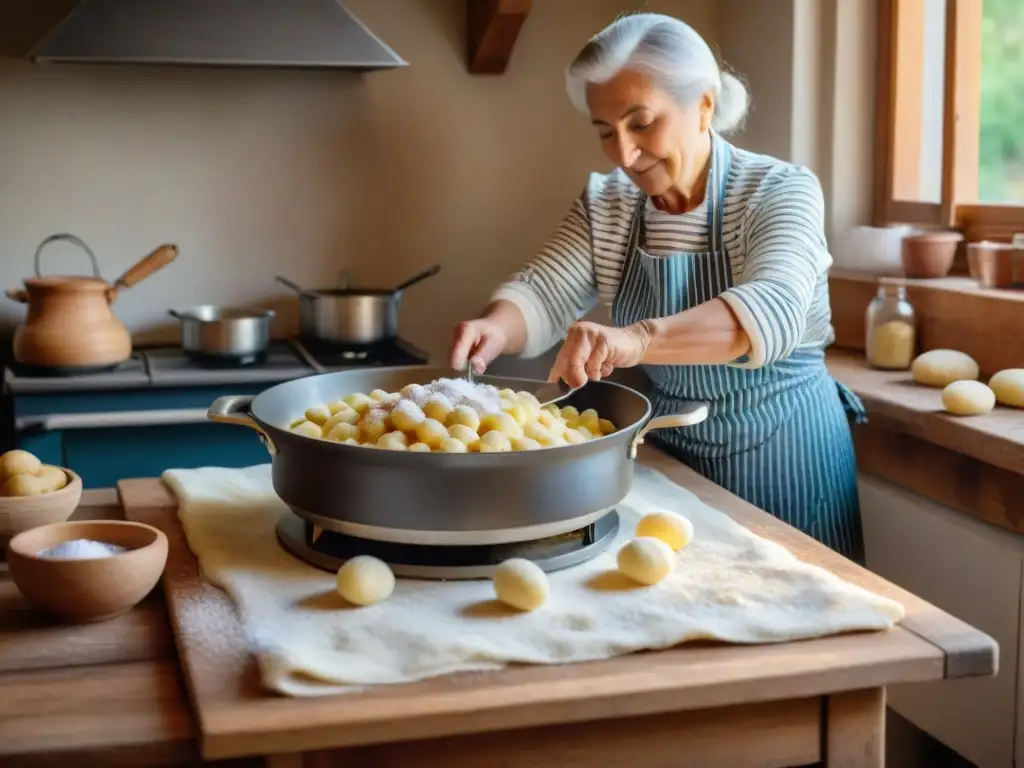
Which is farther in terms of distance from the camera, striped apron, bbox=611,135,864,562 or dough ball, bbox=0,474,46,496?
striped apron, bbox=611,135,864,562

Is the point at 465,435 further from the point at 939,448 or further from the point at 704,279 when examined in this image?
the point at 939,448

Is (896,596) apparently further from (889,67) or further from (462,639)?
(889,67)

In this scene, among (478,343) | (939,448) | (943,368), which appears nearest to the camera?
(478,343)

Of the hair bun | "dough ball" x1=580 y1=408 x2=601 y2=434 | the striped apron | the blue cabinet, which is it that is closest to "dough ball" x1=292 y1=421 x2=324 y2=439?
"dough ball" x1=580 y1=408 x2=601 y2=434

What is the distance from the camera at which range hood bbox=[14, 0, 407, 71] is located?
8.33 feet

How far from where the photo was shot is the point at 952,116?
100 inches

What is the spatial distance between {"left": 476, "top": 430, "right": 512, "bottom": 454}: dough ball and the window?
1.66 m

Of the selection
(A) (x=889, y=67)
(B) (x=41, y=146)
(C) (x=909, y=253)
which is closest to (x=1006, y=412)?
(C) (x=909, y=253)

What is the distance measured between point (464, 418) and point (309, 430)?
0.21m

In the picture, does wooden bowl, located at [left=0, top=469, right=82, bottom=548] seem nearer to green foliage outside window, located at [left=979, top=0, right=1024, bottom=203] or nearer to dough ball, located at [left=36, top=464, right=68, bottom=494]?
dough ball, located at [left=36, top=464, right=68, bottom=494]

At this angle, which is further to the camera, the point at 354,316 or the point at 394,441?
the point at 354,316

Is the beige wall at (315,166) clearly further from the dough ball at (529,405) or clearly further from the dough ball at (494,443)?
the dough ball at (494,443)

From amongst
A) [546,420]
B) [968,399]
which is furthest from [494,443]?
[968,399]

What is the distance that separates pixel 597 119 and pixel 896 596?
87cm
